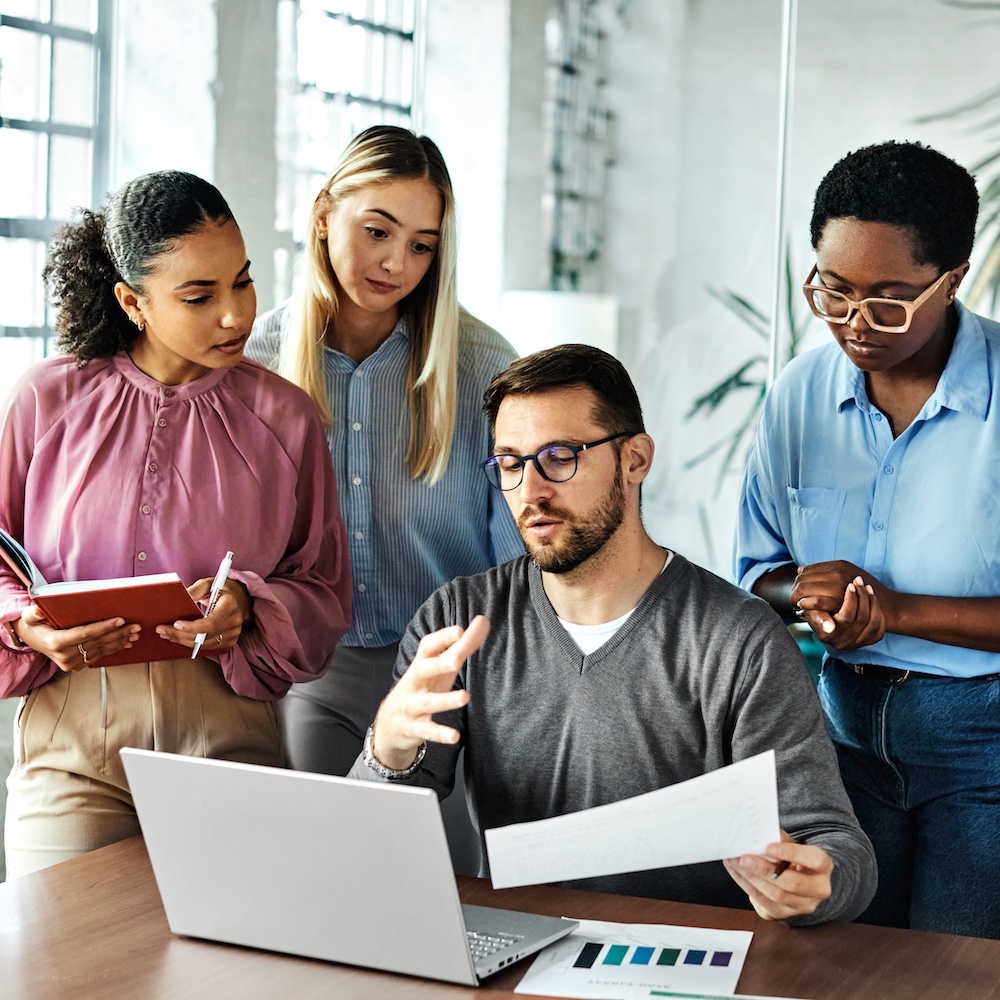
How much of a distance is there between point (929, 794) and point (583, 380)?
85 centimetres

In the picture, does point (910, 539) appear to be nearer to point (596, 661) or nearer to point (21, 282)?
point (596, 661)

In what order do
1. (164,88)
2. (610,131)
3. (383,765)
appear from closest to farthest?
(383,765), (164,88), (610,131)

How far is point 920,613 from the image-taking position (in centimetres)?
202

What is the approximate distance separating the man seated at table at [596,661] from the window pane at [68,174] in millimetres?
2037

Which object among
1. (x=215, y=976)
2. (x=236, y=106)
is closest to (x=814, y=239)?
(x=215, y=976)

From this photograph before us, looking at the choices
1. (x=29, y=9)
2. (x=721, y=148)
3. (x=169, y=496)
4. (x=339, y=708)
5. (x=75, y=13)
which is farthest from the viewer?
(x=721, y=148)

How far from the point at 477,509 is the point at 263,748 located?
681 mm

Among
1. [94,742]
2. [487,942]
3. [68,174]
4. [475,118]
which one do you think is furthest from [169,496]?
[475,118]

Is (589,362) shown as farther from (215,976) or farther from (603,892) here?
(215,976)

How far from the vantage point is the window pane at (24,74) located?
3.38 metres

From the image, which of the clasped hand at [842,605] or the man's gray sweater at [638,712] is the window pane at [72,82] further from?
the clasped hand at [842,605]

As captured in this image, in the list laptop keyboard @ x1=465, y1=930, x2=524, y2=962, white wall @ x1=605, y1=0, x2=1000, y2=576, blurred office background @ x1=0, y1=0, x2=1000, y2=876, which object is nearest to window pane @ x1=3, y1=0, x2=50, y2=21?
blurred office background @ x1=0, y1=0, x2=1000, y2=876

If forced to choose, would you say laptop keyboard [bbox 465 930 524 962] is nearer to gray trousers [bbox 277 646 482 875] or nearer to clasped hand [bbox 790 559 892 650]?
clasped hand [bbox 790 559 892 650]

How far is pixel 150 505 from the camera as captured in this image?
2051 mm
